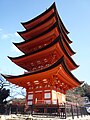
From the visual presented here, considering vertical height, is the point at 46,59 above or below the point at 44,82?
above

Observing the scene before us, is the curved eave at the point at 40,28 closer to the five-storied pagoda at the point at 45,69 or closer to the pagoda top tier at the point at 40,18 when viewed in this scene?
the five-storied pagoda at the point at 45,69

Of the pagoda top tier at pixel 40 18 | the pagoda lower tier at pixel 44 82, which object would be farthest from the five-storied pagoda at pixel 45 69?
the pagoda top tier at pixel 40 18

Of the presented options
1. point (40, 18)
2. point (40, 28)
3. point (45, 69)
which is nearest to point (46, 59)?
point (45, 69)

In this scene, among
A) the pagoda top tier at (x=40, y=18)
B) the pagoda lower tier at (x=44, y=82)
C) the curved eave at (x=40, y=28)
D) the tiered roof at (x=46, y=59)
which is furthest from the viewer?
the pagoda top tier at (x=40, y=18)

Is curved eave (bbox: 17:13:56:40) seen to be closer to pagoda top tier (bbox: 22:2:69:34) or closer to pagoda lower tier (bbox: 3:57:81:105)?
pagoda top tier (bbox: 22:2:69:34)

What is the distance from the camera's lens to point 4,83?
2678 cm

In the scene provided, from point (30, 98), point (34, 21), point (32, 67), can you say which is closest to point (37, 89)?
point (30, 98)

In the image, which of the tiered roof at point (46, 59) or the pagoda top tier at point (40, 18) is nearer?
the tiered roof at point (46, 59)

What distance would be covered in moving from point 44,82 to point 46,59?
286 centimetres

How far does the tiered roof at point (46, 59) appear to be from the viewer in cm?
1521

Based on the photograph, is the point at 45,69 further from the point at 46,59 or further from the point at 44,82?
the point at 46,59

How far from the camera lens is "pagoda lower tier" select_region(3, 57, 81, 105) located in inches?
586

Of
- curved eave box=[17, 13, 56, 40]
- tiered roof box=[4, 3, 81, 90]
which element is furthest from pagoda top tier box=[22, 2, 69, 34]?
curved eave box=[17, 13, 56, 40]

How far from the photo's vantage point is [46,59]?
703 inches
